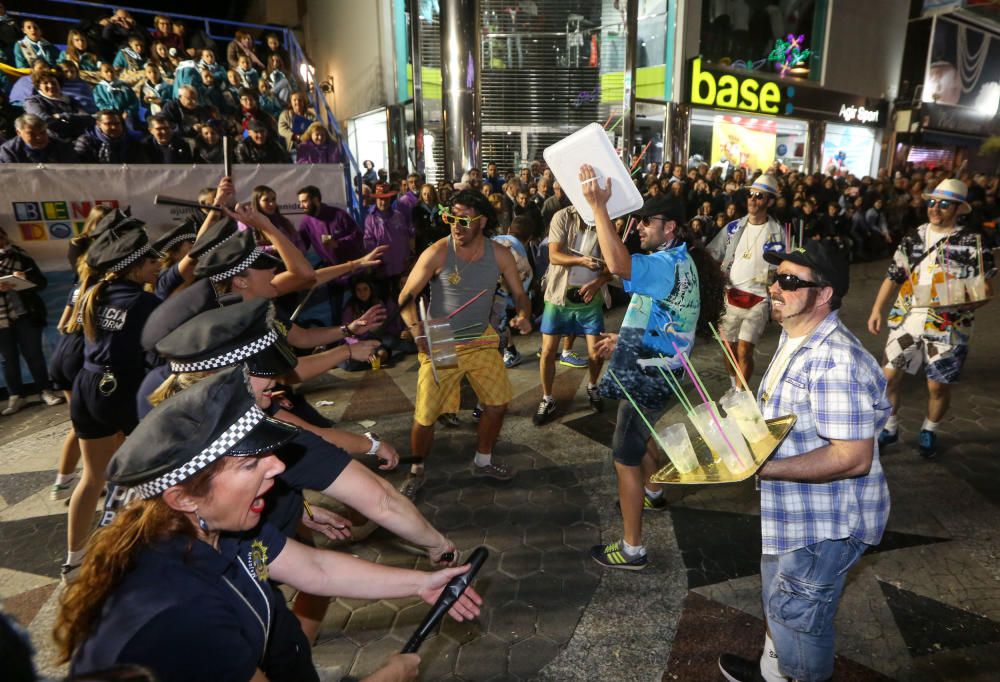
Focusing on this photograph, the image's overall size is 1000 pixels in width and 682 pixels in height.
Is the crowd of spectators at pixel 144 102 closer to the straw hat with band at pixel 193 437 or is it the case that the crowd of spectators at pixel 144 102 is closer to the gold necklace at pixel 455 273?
the gold necklace at pixel 455 273

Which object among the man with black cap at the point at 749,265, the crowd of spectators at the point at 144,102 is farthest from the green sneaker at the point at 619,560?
the crowd of spectators at the point at 144,102

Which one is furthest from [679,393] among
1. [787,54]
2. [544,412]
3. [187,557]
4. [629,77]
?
[787,54]

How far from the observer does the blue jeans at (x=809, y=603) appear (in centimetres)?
225

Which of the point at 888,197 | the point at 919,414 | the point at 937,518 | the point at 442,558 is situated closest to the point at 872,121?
the point at 888,197

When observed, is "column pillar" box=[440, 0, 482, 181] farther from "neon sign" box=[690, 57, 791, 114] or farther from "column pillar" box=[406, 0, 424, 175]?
"neon sign" box=[690, 57, 791, 114]

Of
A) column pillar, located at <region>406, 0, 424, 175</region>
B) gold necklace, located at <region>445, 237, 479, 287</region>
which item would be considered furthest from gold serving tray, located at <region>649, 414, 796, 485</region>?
column pillar, located at <region>406, 0, 424, 175</region>

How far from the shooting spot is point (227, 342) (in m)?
2.23

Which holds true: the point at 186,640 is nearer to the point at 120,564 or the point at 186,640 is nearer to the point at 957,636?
the point at 120,564

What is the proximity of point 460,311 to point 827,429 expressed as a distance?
2.77 metres

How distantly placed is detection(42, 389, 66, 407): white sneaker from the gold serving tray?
6.86 metres

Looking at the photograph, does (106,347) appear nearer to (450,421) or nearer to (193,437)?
(193,437)

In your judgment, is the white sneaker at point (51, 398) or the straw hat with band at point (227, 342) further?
the white sneaker at point (51, 398)

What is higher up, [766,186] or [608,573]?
[766,186]

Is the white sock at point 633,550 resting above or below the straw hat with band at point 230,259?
below
